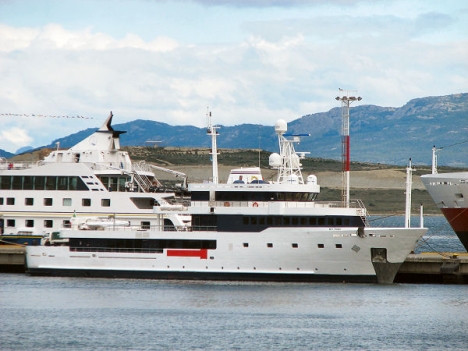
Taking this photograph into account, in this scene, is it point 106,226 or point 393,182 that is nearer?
point 106,226

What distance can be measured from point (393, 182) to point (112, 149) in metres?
135

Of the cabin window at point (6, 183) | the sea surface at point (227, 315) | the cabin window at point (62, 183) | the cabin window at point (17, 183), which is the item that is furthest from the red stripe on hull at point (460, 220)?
the cabin window at point (6, 183)

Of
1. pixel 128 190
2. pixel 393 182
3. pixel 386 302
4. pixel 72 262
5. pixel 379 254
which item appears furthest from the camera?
pixel 393 182

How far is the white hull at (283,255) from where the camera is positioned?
159 ft

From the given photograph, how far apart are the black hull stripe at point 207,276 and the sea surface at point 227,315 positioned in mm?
399

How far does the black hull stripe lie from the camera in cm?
4888

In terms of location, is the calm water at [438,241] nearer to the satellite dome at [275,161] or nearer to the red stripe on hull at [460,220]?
the red stripe on hull at [460,220]

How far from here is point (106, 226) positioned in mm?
51625

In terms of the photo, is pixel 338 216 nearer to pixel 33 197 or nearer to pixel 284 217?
pixel 284 217

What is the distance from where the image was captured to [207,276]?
49.8m

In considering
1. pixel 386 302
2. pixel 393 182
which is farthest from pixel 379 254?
pixel 393 182

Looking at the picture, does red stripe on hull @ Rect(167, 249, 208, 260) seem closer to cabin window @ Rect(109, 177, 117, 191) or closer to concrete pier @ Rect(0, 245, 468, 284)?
cabin window @ Rect(109, 177, 117, 191)

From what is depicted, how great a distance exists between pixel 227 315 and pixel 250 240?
8310 millimetres

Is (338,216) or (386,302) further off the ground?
(338,216)
